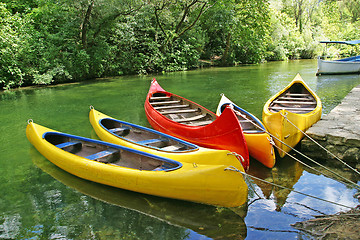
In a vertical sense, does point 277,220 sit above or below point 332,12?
below

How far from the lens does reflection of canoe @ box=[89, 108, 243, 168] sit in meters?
4.52

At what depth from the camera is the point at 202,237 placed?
3.44 metres

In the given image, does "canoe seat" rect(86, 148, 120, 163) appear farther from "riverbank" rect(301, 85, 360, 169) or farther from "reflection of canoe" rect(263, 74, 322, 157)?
"riverbank" rect(301, 85, 360, 169)

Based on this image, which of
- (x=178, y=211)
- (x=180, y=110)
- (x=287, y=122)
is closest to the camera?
(x=178, y=211)

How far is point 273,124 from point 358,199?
6.64 feet

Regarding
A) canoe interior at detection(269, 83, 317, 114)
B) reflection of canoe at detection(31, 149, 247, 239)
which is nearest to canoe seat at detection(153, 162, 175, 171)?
reflection of canoe at detection(31, 149, 247, 239)

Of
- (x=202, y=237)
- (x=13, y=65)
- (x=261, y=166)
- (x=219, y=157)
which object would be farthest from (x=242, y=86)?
(x=13, y=65)

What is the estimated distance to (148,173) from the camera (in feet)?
13.4

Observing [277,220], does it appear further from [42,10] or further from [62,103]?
[42,10]

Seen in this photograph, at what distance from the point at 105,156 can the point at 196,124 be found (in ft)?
7.74

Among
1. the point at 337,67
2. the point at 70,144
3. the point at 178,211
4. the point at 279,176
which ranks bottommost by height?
the point at 279,176

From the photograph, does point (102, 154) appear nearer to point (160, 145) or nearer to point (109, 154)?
point (109, 154)

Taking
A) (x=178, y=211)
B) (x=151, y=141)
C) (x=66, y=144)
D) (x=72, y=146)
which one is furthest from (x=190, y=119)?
(x=178, y=211)

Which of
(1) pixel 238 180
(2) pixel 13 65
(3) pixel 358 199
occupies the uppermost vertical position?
(2) pixel 13 65
